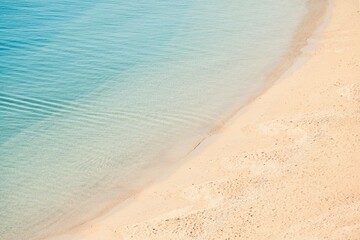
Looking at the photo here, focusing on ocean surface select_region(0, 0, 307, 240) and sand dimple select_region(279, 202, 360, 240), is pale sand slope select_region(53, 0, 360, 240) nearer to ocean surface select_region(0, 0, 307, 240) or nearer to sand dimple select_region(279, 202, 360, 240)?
sand dimple select_region(279, 202, 360, 240)

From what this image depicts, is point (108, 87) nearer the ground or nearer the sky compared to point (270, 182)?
nearer the sky

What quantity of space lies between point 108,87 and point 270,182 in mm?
4821

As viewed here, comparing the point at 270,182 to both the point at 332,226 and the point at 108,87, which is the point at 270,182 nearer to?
the point at 332,226

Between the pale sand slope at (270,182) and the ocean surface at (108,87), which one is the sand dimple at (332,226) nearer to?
the pale sand slope at (270,182)

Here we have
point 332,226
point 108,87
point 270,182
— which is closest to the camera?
point 332,226

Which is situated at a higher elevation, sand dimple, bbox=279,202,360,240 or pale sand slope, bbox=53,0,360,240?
sand dimple, bbox=279,202,360,240

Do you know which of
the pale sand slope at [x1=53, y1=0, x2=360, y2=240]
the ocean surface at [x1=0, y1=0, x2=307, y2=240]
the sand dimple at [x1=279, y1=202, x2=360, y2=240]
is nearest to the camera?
the sand dimple at [x1=279, y1=202, x2=360, y2=240]

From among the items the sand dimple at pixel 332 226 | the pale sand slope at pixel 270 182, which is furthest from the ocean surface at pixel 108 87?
the sand dimple at pixel 332 226

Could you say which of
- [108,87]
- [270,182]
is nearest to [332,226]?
[270,182]

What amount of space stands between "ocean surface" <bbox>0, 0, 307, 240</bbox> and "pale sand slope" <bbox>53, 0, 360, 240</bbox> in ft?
1.81

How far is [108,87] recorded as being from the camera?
11.8m

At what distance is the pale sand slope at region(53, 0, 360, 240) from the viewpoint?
7.33 m

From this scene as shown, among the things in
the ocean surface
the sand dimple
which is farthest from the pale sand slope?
the ocean surface

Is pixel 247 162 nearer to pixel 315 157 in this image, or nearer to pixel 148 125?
pixel 315 157
